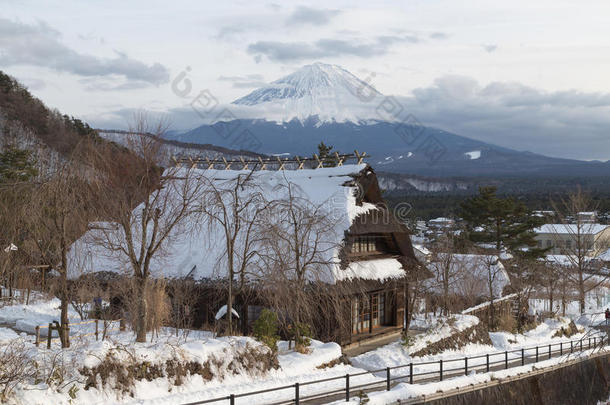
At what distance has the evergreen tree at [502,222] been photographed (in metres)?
54.2

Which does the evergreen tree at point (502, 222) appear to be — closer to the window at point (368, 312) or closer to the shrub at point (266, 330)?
the window at point (368, 312)

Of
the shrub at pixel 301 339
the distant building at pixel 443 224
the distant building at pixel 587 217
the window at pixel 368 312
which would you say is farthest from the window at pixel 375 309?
the distant building at pixel 443 224

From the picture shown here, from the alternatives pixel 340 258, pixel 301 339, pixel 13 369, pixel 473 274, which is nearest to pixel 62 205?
pixel 13 369

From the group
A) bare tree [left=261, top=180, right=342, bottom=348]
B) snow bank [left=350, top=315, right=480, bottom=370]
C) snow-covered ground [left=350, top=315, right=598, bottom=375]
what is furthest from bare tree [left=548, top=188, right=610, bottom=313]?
bare tree [left=261, top=180, right=342, bottom=348]

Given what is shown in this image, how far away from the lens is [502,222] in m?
55.4

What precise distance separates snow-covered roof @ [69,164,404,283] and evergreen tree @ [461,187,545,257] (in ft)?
99.2

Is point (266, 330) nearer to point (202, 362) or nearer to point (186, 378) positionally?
point (202, 362)

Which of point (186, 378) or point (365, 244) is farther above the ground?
point (365, 244)

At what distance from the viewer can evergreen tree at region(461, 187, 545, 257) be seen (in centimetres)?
5422

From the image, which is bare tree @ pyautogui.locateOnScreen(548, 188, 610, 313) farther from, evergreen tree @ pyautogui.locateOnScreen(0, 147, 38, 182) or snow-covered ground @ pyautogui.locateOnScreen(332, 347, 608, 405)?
evergreen tree @ pyautogui.locateOnScreen(0, 147, 38, 182)

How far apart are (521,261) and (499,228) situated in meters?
7.65

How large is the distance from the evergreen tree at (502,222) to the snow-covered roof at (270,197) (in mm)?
30221

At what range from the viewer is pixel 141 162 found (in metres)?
17.4

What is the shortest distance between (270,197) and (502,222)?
35112 millimetres
